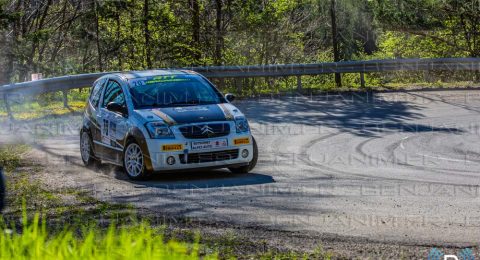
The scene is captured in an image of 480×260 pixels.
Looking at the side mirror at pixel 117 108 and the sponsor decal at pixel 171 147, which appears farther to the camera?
the side mirror at pixel 117 108

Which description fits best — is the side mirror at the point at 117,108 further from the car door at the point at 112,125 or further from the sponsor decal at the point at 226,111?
the sponsor decal at the point at 226,111

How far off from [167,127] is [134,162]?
29.7 inches

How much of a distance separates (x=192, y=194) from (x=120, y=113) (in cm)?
278

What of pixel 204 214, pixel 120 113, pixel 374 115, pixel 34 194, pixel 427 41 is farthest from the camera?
pixel 427 41

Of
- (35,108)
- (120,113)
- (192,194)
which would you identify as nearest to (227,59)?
(35,108)

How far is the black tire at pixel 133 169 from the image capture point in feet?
43.9

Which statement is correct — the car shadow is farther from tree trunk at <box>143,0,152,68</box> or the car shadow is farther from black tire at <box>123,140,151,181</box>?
tree trunk at <box>143,0,152,68</box>

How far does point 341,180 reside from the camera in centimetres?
1306

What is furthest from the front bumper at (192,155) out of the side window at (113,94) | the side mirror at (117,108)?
the side window at (113,94)

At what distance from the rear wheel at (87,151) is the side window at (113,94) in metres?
0.72

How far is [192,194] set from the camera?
1204cm

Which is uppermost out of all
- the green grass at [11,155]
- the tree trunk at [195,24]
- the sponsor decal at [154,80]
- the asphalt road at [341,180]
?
the tree trunk at [195,24]

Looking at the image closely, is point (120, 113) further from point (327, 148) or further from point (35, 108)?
point (35, 108)

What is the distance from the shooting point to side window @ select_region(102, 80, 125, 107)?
47.8 ft
